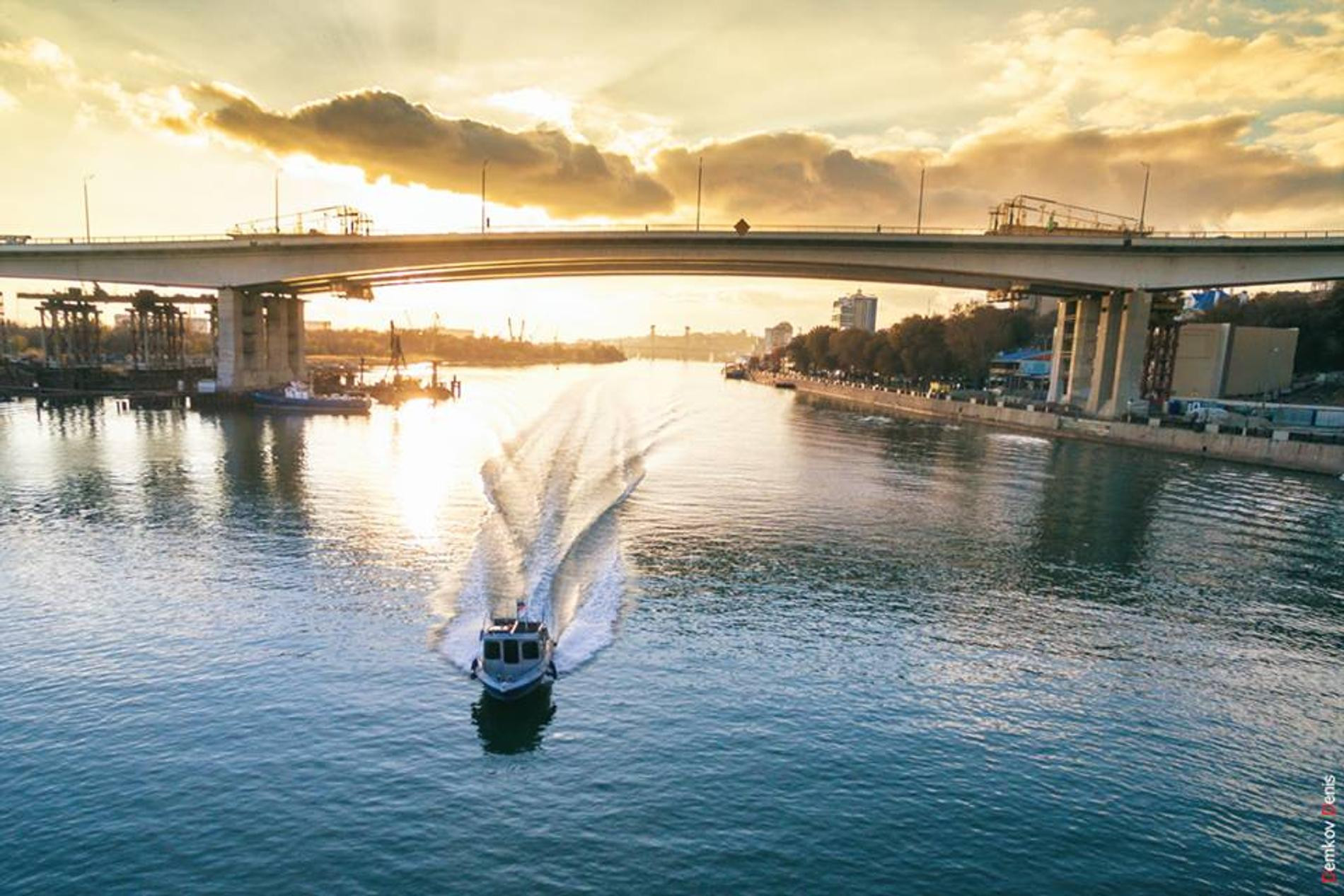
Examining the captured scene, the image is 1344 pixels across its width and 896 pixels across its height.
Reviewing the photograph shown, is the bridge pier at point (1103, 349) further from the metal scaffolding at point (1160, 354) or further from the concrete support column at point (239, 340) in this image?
the concrete support column at point (239, 340)

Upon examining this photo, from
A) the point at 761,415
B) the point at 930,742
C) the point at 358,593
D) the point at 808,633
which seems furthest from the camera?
the point at 761,415

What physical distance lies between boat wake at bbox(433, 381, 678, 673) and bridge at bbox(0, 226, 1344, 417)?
2762cm

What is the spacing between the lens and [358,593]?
3144 centimetres

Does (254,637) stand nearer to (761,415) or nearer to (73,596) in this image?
(73,596)

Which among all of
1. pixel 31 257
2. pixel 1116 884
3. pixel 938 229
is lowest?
pixel 1116 884

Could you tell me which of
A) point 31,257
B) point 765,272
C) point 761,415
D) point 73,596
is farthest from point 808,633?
point 31,257

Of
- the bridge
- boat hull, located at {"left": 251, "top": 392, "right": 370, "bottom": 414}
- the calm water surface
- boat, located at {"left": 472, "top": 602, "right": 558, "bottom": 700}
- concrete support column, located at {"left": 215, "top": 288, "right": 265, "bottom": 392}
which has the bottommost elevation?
the calm water surface

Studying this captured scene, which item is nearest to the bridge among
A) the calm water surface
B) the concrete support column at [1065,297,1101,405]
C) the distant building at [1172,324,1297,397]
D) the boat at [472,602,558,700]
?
the concrete support column at [1065,297,1101,405]

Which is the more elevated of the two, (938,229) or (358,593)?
(938,229)

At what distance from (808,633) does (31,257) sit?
110m

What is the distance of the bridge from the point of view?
78.6m

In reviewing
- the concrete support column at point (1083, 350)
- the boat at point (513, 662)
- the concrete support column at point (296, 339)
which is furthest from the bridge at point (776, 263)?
the boat at point (513, 662)

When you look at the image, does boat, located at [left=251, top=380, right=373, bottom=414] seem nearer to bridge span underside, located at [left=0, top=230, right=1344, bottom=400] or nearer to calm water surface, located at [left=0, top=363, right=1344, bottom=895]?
bridge span underside, located at [left=0, top=230, right=1344, bottom=400]

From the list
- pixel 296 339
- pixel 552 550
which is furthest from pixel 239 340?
pixel 552 550
